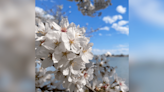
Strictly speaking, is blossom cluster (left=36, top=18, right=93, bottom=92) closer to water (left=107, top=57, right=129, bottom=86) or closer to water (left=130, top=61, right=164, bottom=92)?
water (left=130, top=61, right=164, bottom=92)

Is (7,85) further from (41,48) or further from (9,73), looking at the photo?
(41,48)

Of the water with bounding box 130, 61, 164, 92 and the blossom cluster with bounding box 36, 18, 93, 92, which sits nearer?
the water with bounding box 130, 61, 164, 92

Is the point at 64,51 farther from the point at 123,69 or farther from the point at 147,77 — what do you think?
the point at 123,69

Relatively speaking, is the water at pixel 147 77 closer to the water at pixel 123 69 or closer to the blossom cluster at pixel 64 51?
the blossom cluster at pixel 64 51

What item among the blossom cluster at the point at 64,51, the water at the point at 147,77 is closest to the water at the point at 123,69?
the blossom cluster at the point at 64,51

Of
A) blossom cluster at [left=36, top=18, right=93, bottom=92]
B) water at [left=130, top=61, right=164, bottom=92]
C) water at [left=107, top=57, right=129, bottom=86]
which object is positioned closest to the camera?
water at [left=130, top=61, right=164, bottom=92]

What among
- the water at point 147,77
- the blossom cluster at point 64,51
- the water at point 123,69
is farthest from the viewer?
the water at point 123,69

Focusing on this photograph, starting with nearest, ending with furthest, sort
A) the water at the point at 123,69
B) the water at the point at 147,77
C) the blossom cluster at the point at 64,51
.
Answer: the water at the point at 147,77, the blossom cluster at the point at 64,51, the water at the point at 123,69

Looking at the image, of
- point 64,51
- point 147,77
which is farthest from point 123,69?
point 147,77

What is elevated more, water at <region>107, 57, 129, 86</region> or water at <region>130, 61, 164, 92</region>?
water at <region>130, 61, 164, 92</region>

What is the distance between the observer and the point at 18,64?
107mm

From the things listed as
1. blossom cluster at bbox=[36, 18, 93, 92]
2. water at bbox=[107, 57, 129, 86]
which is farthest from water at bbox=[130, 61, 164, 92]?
water at bbox=[107, 57, 129, 86]

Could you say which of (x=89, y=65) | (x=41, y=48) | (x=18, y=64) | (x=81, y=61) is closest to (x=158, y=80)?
(x=18, y=64)

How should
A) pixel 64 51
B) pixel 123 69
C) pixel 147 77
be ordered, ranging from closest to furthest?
pixel 147 77 → pixel 64 51 → pixel 123 69
